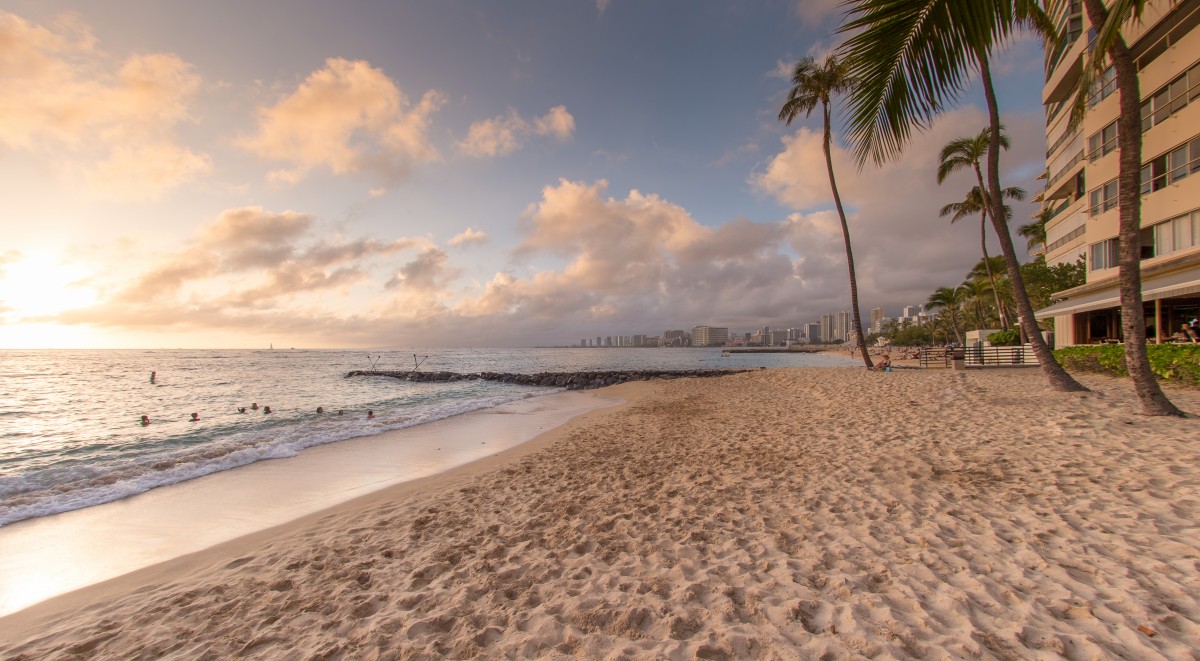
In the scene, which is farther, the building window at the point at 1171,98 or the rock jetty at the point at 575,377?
the rock jetty at the point at 575,377

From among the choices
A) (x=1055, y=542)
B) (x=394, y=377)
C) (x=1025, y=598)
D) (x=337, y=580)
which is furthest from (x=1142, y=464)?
(x=394, y=377)

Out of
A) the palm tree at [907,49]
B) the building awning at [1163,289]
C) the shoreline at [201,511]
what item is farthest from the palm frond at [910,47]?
the building awning at [1163,289]

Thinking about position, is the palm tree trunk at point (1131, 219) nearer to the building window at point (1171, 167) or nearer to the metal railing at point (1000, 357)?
the building window at point (1171, 167)

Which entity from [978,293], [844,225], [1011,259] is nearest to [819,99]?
[844,225]

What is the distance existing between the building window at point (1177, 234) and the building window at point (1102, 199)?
4.23m

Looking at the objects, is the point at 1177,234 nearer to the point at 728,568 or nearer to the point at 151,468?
the point at 728,568

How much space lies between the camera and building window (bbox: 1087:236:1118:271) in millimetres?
20031

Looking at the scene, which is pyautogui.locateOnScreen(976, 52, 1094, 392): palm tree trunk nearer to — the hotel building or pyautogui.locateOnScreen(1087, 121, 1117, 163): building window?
the hotel building

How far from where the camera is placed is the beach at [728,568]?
10.2 ft

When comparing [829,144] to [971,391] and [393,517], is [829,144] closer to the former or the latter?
[971,391]

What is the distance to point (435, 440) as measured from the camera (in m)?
13.0

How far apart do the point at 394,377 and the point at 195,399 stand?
21760mm

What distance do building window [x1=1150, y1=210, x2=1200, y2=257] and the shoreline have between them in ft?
79.6

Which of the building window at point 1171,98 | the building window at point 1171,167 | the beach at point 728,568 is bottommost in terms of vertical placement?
the beach at point 728,568
